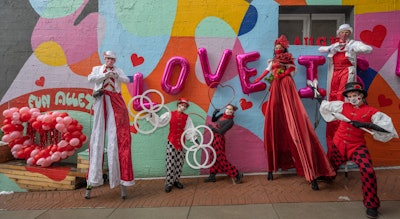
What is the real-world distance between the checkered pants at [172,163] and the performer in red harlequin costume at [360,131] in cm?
251

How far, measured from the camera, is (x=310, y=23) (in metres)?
5.79

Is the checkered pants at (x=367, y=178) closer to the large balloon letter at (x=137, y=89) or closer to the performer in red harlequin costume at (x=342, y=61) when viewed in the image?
the performer in red harlequin costume at (x=342, y=61)

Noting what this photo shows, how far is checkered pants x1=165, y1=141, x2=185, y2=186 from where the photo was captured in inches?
187

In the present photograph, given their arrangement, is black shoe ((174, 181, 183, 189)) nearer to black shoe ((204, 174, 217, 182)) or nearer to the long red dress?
black shoe ((204, 174, 217, 182))

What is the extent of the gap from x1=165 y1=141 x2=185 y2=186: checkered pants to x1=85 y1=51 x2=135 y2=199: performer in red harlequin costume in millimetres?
635

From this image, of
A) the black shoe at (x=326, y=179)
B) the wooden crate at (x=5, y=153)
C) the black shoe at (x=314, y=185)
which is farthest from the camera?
the wooden crate at (x=5, y=153)

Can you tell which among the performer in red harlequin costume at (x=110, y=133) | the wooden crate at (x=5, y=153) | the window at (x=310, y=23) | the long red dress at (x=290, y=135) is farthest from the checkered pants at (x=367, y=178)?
the wooden crate at (x=5, y=153)

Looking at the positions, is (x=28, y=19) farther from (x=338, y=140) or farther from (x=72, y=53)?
(x=338, y=140)

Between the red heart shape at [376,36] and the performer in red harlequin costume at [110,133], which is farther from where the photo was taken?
the red heart shape at [376,36]

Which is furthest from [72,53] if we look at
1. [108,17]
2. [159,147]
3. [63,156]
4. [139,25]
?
[159,147]

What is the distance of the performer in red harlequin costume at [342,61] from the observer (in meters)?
4.68

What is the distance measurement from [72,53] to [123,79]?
181 centimetres

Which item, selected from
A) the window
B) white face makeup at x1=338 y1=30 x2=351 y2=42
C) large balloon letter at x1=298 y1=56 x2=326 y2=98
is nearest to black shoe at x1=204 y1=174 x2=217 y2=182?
large balloon letter at x1=298 y1=56 x2=326 y2=98

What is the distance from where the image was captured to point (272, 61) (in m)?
4.89
